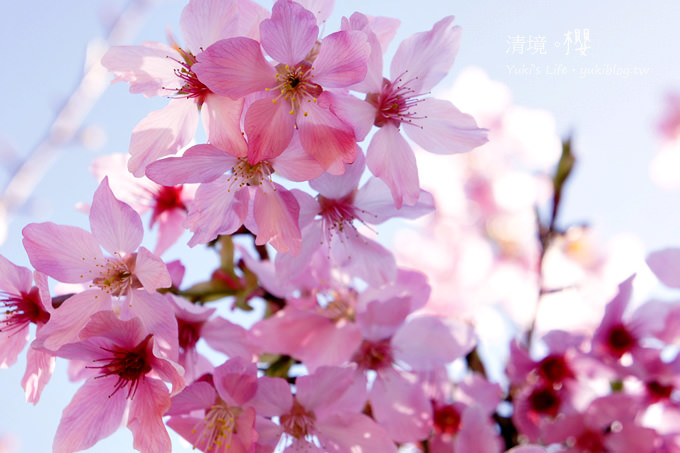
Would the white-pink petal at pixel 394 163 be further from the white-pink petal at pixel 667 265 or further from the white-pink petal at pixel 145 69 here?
the white-pink petal at pixel 667 265

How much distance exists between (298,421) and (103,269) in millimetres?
315

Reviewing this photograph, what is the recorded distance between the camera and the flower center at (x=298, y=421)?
29.5 inches

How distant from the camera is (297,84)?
0.63 metres

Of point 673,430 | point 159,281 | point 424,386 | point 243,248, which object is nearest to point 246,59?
point 159,281

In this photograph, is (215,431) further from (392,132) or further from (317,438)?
(392,132)

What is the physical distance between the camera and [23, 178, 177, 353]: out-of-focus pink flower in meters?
0.64

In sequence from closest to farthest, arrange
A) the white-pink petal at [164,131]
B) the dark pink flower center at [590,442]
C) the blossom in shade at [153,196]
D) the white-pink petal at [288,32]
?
the white-pink petal at [288,32] < the white-pink petal at [164,131] < the blossom in shade at [153,196] < the dark pink flower center at [590,442]

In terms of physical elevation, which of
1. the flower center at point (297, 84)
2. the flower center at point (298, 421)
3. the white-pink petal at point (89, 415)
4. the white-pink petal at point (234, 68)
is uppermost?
the white-pink petal at point (234, 68)

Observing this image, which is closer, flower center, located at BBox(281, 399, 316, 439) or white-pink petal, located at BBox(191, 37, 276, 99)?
white-pink petal, located at BBox(191, 37, 276, 99)

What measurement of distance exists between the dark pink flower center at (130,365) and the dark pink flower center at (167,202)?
273 millimetres

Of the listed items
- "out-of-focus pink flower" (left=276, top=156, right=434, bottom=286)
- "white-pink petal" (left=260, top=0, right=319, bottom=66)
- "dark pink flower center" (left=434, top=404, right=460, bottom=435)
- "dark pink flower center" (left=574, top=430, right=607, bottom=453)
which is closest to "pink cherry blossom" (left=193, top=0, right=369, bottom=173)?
"white-pink petal" (left=260, top=0, right=319, bottom=66)

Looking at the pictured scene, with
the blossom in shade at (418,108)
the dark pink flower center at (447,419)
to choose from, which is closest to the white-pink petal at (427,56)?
the blossom in shade at (418,108)

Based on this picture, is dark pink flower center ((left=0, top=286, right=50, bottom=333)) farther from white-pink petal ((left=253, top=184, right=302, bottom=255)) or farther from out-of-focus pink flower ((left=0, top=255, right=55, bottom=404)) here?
white-pink petal ((left=253, top=184, right=302, bottom=255))

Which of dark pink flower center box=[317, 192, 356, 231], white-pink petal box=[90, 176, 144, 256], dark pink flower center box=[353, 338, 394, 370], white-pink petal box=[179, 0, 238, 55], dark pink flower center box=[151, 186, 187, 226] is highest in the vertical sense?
white-pink petal box=[179, 0, 238, 55]
